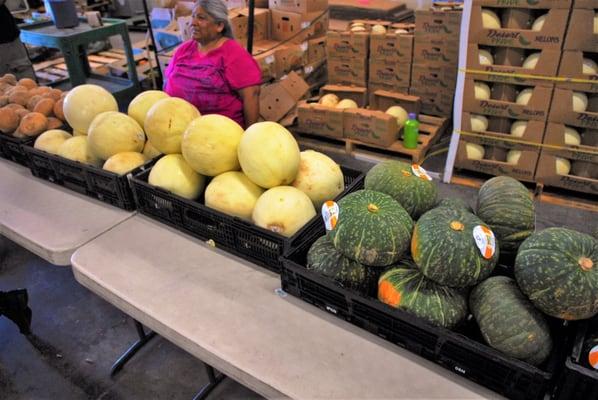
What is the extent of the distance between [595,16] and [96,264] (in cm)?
294

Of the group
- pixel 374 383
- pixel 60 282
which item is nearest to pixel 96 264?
pixel 374 383

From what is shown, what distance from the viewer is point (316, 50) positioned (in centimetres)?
480

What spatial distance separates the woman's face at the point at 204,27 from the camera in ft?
7.66

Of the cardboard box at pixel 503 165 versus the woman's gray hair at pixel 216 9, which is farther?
the cardboard box at pixel 503 165

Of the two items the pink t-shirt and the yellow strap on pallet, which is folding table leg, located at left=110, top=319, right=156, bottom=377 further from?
the yellow strap on pallet

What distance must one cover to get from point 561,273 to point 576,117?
2.36 metres

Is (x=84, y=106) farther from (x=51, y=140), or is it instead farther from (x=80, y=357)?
(x=80, y=357)

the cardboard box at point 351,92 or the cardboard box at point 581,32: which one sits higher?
the cardboard box at point 581,32

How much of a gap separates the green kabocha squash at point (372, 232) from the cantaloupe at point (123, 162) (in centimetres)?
90

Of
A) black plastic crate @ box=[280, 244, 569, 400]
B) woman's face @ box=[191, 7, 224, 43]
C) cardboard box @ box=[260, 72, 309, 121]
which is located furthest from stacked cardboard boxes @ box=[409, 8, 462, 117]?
black plastic crate @ box=[280, 244, 569, 400]

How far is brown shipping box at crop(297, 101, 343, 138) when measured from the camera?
385 centimetres

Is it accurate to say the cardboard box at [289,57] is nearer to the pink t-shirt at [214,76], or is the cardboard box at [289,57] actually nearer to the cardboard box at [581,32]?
the pink t-shirt at [214,76]

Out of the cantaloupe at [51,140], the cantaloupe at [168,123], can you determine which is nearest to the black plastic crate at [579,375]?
the cantaloupe at [168,123]

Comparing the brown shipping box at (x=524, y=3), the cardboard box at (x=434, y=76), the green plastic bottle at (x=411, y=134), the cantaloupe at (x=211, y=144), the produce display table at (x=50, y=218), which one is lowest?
the green plastic bottle at (x=411, y=134)
